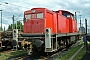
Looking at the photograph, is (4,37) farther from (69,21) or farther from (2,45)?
(69,21)

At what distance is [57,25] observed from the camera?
1378 cm

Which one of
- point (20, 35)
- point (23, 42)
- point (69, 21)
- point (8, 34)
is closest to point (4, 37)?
point (8, 34)

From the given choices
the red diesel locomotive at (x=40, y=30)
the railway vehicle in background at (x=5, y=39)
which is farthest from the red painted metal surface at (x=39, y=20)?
the railway vehicle in background at (x=5, y=39)

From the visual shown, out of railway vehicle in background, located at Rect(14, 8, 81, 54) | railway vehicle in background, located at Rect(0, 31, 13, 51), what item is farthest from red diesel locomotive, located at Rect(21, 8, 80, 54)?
railway vehicle in background, located at Rect(0, 31, 13, 51)

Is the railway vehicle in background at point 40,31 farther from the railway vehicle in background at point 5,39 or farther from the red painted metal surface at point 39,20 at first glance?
the railway vehicle in background at point 5,39

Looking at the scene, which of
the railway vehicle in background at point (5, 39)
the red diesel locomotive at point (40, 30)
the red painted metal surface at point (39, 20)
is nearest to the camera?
the red diesel locomotive at point (40, 30)

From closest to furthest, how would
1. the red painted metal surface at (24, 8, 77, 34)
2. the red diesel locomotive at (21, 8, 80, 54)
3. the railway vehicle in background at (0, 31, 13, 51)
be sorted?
the red diesel locomotive at (21, 8, 80, 54), the red painted metal surface at (24, 8, 77, 34), the railway vehicle in background at (0, 31, 13, 51)

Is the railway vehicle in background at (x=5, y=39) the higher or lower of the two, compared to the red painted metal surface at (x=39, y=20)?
lower

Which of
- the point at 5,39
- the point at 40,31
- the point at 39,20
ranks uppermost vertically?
the point at 39,20

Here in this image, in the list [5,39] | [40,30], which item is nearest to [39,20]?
[40,30]

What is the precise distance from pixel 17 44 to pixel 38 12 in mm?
2614

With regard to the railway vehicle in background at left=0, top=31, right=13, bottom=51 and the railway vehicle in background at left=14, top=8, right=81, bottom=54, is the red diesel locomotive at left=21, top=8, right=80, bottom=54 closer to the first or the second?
the railway vehicle in background at left=14, top=8, right=81, bottom=54

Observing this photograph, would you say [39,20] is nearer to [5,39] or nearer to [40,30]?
[40,30]

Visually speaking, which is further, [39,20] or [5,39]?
[5,39]
